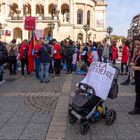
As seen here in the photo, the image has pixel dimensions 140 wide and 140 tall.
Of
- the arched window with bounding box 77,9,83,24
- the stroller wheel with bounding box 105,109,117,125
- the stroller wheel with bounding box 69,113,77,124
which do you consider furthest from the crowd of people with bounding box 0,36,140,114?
the arched window with bounding box 77,9,83,24

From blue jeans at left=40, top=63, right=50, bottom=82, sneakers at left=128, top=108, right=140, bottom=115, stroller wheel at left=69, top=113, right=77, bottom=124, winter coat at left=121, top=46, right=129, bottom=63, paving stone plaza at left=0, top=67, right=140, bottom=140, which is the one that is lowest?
paving stone plaza at left=0, top=67, right=140, bottom=140

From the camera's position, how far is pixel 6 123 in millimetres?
7645

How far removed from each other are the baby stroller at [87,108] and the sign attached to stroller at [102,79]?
0.12 metres

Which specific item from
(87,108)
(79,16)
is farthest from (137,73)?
(79,16)

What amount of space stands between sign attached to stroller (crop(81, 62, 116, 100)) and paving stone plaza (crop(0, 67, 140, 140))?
28.6 inches

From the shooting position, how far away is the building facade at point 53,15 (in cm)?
7475

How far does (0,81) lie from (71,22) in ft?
228

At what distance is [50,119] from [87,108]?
3.75 ft

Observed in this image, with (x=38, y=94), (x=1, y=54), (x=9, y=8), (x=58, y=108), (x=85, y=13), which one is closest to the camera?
(x=58, y=108)

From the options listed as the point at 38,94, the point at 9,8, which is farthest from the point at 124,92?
the point at 9,8

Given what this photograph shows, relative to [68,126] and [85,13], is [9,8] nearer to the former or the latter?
[85,13]

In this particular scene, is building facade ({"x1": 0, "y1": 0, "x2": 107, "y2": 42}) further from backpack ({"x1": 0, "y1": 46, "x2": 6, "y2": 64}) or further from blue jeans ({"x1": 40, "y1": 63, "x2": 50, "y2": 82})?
backpack ({"x1": 0, "y1": 46, "x2": 6, "y2": 64})

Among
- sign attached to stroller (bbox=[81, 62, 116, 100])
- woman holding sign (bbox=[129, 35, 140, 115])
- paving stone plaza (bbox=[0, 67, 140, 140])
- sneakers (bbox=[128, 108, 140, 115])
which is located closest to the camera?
paving stone plaza (bbox=[0, 67, 140, 140])

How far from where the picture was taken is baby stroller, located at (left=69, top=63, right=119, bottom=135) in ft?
23.3
